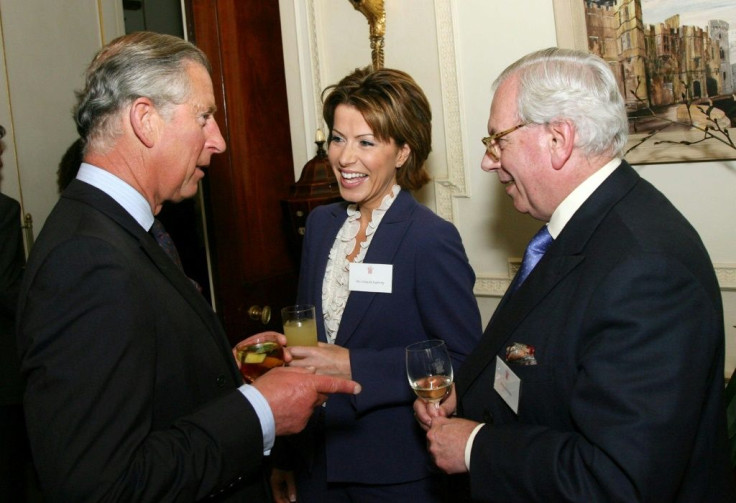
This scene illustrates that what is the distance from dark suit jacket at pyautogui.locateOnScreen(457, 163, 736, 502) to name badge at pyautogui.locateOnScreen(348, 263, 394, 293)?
0.61 m

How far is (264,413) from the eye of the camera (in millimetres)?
1356

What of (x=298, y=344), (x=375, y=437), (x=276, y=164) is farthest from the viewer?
(x=276, y=164)

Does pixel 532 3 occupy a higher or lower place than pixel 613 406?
higher

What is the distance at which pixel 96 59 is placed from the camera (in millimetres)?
1522

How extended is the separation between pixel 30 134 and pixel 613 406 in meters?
3.73

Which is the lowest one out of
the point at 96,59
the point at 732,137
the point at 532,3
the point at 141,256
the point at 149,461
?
the point at 149,461

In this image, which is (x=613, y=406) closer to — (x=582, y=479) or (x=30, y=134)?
(x=582, y=479)

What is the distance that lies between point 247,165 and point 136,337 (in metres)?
2.34

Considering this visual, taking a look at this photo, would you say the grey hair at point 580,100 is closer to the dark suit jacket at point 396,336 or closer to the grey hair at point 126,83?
the dark suit jacket at point 396,336

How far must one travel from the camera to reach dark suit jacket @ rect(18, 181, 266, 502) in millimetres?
1117

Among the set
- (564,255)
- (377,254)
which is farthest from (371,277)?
(564,255)

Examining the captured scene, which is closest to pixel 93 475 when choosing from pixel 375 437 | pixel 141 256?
pixel 141 256

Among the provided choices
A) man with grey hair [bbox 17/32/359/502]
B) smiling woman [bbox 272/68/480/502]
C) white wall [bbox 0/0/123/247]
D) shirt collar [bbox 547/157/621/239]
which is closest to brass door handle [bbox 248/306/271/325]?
smiling woman [bbox 272/68/480/502]

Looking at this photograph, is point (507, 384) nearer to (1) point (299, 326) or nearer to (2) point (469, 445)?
(2) point (469, 445)
